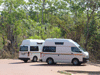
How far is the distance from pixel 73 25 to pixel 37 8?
2038 cm

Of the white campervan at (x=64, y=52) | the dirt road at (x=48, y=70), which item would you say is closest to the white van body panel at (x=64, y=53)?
the white campervan at (x=64, y=52)

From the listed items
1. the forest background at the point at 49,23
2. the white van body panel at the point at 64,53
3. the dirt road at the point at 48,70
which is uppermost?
the forest background at the point at 49,23

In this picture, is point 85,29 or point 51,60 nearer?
point 51,60

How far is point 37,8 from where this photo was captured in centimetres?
5528

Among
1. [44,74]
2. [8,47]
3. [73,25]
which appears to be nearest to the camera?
[44,74]

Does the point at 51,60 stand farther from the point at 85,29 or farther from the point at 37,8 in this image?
the point at 37,8

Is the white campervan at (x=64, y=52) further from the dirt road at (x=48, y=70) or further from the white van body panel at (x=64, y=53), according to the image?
the dirt road at (x=48, y=70)

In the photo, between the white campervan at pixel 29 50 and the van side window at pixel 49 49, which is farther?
the white campervan at pixel 29 50

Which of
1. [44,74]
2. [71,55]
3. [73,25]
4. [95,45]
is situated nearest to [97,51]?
[95,45]

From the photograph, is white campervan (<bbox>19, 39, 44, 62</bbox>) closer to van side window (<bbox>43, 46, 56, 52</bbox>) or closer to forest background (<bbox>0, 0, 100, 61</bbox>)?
van side window (<bbox>43, 46, 56, 52</bbox>)

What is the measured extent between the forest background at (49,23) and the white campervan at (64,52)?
9108mm

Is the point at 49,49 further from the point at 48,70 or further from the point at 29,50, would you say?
the point at 48,70

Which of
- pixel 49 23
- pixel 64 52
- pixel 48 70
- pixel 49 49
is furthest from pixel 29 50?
pixel 49 23

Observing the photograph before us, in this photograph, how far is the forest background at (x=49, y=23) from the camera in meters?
32.8
